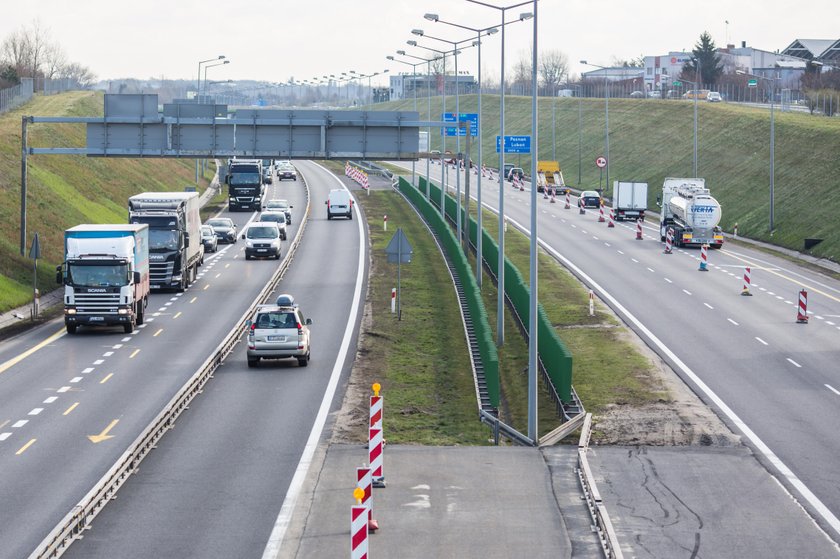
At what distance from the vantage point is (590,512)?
22516 millimetres

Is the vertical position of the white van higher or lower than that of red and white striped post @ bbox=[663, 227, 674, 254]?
higher

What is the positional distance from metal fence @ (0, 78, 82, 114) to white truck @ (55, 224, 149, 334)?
7201 centimetres

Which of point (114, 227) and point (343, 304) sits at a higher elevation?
point (114, 227)

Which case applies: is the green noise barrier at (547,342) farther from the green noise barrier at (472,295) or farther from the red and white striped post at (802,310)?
the red and white striped post at (802,310)

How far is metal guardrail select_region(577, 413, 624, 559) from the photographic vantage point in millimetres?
19781

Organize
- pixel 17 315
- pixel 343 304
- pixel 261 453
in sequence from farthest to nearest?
1. pixel 343 304
2. pixel 17 315
3. pixel 261 453

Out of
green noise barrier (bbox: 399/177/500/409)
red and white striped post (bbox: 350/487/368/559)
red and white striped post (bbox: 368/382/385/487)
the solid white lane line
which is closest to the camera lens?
red and white striped post (bbox: 350/487/368/559)

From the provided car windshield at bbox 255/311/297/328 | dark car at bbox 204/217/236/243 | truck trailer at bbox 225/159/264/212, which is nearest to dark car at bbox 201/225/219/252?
dark car at bbox 204/217/236/243

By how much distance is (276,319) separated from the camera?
37219 mm

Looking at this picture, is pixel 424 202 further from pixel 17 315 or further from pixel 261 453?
pixel 261 453

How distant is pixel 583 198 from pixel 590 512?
272 feet

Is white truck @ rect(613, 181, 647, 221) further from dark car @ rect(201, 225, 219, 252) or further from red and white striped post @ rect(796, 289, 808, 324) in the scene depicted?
red and white striped post @ rect(796, 289, 808, 324)

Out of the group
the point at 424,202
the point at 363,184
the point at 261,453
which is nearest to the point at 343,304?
the point at 261,453

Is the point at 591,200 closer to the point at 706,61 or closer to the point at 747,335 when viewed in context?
the point at 747,335
